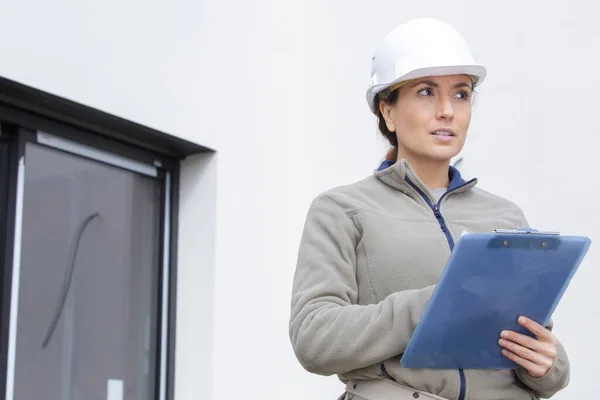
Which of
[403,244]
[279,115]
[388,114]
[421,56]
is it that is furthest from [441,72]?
[279,115]

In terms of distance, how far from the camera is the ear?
1.83 metres

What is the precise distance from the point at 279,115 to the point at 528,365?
2.40 m

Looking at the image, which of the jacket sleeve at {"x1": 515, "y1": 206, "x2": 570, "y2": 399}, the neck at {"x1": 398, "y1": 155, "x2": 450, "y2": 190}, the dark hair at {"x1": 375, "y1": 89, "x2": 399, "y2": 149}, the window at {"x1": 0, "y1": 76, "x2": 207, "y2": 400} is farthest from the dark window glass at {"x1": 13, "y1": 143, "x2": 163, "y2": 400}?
the jacket sleeve at {"x1": 515, "y1": 206, "x2": 570, "y2": 399}

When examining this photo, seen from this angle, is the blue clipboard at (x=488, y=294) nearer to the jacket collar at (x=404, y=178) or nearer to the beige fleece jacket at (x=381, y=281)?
the beige fleece jacket at (x=381, y=281)

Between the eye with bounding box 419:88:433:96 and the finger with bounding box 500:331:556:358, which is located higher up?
the eye with bounding box 419:88:433:96

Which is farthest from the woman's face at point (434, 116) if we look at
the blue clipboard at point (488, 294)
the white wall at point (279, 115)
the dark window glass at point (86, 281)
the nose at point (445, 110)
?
the dark window glass at point (86, 281)

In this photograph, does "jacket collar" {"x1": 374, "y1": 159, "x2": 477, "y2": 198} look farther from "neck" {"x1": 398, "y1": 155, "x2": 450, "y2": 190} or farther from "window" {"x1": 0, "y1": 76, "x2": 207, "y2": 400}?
"window" {"x1": 0, "y1": 76, "x2": 207, "y2": 400}

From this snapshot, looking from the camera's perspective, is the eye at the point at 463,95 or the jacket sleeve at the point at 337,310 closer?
the jacket sleeve at the point at 337,310

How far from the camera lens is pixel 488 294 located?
1452mm

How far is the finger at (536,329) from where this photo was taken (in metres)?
1.51

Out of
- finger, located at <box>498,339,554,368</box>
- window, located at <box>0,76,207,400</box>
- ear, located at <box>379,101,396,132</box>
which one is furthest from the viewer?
window, located at <box>0,76,207,400</box>

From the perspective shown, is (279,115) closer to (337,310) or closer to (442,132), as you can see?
(442,132)

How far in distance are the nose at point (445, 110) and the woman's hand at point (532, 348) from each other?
41cm

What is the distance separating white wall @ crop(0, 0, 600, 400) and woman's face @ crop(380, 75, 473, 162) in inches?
57.7
